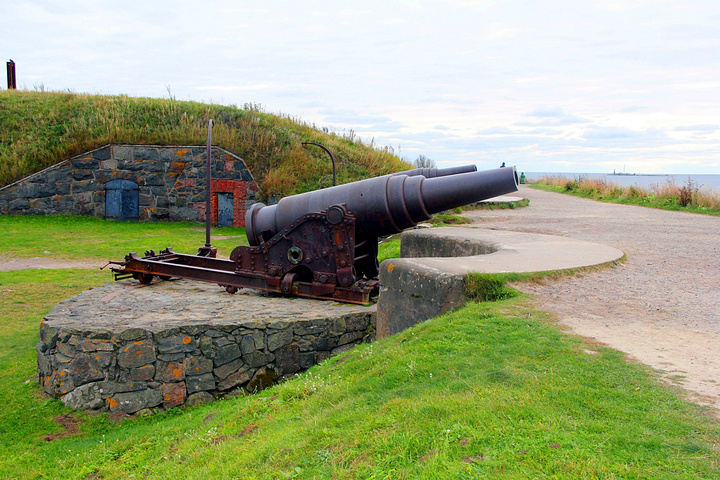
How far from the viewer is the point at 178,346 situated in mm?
5090

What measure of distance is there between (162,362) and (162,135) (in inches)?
560

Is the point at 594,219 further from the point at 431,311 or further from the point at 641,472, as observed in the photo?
the point at 641,472

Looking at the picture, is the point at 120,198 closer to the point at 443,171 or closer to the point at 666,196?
the point at 443,171

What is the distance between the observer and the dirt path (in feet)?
10.3

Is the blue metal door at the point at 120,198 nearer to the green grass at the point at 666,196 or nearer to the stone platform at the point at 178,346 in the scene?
the stone platform at the point at 178,346

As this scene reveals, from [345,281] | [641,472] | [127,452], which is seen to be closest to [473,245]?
[345,281]

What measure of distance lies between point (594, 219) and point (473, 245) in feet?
19.0

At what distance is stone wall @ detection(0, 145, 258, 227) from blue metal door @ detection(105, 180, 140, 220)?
0.41 ft

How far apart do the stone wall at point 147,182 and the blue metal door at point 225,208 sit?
0.44 feet

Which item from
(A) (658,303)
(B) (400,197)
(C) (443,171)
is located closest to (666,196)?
(C) (443,171)

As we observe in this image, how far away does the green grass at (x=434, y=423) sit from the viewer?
2.18m

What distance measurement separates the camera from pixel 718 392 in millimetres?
2645

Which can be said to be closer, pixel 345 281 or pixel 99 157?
pixel 345 281

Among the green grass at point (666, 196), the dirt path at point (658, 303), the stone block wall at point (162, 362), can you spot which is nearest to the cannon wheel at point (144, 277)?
the stone block wall at point (162, 362)
